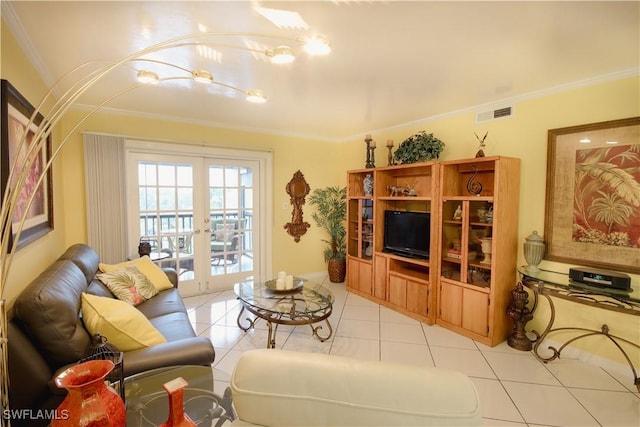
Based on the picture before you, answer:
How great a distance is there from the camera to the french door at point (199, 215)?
3.73m

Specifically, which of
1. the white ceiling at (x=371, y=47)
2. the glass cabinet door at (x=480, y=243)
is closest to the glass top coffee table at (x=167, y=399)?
the white ceiling at (x=371, y=47)

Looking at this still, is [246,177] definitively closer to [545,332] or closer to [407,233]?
[407,233]

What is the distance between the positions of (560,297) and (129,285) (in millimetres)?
3578

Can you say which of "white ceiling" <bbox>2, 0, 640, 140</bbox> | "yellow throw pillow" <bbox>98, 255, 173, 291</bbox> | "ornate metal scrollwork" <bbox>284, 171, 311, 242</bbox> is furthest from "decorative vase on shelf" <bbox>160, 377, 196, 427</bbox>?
"ornate metal scrollwork" <bbox>284, 171, 311, 242</bbox>

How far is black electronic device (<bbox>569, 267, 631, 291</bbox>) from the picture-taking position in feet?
7.06

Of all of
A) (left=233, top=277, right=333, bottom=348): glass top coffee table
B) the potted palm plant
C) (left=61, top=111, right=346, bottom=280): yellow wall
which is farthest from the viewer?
the potted palm plant

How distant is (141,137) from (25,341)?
278cm

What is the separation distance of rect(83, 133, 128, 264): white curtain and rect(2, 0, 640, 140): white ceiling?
49cm

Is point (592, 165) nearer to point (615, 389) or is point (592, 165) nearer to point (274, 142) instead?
point (615, 389)

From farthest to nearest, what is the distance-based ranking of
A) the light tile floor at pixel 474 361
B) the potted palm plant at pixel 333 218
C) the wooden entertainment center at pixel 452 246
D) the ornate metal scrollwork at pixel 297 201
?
the potted palm plant at pixel 333 218
the ornate metal scrollwork at pixel 297 201
the wooden entertainment center at pixel 452 246
the light tile floor at pixel 474 361

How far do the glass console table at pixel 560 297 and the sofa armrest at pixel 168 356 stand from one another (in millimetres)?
2597

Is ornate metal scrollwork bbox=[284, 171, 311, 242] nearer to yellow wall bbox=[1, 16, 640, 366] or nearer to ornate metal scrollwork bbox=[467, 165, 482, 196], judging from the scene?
yellow wall bbox=[1, 16, 640, 366]

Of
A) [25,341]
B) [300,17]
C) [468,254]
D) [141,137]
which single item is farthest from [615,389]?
[141,137]

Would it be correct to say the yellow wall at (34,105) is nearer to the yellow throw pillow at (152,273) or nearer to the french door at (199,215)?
the yellow throw pillow at (152,273)
